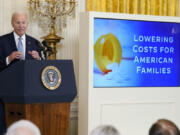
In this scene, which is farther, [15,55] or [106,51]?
[106,51]

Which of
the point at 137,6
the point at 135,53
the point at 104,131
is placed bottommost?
the point at 104,131

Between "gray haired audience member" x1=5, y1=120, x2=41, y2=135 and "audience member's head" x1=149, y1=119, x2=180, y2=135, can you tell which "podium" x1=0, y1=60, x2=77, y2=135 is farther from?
"audience member's head" x1=149, y1=119, x2=180, y2=135

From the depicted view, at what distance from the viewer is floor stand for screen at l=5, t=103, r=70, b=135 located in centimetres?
361

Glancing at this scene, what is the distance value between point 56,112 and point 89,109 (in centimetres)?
160

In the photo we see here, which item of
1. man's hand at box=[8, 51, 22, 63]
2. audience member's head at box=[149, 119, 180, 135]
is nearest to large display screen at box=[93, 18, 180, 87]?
man's hand at box=[8, 51, 22, 63]

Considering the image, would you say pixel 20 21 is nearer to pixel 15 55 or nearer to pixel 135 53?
pixel 15 55

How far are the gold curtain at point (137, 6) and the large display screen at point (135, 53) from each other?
69 cm

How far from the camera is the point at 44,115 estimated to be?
369cm

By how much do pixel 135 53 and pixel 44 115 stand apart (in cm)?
238

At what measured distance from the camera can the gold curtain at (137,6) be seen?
241 inches

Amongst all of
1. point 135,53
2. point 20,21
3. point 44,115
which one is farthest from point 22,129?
point 135,53

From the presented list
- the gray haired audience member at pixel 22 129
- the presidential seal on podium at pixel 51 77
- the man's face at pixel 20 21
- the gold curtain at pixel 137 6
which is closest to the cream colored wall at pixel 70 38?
the gold curtain at pixel 137 6

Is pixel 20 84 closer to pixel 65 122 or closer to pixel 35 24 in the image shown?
pixel 65 122

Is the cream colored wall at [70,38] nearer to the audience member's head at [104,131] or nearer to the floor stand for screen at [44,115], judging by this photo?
the floor stand for screen at [44,115]
